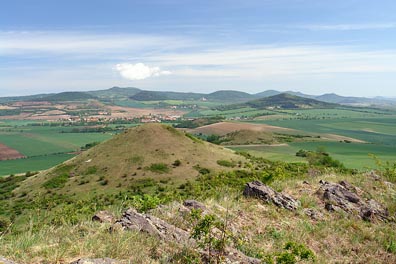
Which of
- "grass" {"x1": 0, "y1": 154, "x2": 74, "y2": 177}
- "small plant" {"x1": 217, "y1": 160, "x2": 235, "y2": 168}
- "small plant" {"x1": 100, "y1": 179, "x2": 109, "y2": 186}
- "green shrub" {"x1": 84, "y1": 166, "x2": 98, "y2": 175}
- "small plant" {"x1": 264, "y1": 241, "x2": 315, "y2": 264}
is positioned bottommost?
"grass" {"x1": 0, "y1": 154, "x2": 74, "y2": 177}

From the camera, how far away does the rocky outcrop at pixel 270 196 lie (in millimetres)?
13245

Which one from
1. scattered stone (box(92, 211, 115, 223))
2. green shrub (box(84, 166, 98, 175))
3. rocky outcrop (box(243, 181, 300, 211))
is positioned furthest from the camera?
green shrub (box(84, 166, 98, 175))

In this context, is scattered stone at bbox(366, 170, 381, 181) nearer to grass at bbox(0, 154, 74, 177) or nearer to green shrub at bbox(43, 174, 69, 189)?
green shrub at bbox(43, 174, 69, 189)

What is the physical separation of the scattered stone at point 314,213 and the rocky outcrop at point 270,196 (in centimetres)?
50

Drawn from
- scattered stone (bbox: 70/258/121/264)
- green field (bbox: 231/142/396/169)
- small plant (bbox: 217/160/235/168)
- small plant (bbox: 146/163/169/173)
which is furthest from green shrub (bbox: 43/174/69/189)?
scattered stone (bbox: 70/258/121/264)

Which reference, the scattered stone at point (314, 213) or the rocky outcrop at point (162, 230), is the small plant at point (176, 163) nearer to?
the scattered stone at point (314, 213)

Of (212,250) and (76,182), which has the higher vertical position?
(212,250)

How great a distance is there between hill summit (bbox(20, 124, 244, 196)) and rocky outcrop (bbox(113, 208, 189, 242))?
53.4 m

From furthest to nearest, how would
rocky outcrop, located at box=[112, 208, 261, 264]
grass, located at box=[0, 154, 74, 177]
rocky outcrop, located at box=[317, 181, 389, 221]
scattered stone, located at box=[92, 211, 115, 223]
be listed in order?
1. grass, located at box=[0, 154, 74, 177]
2. rocky outcrop, located at box=[317, 181, 389, 221]
3. scattered stone, located at box=[92, 211, 115, 223]
4. rocky outcrop, located at box=[112, 208, 261, 264]

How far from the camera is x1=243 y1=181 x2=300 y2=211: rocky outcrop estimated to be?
13.2 metres

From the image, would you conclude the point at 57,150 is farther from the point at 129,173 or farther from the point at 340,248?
the point at 340,248

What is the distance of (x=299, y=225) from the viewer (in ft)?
37.4

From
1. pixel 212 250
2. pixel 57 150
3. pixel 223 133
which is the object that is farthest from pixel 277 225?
pixel 223 133

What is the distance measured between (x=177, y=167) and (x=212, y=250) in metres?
62.7
